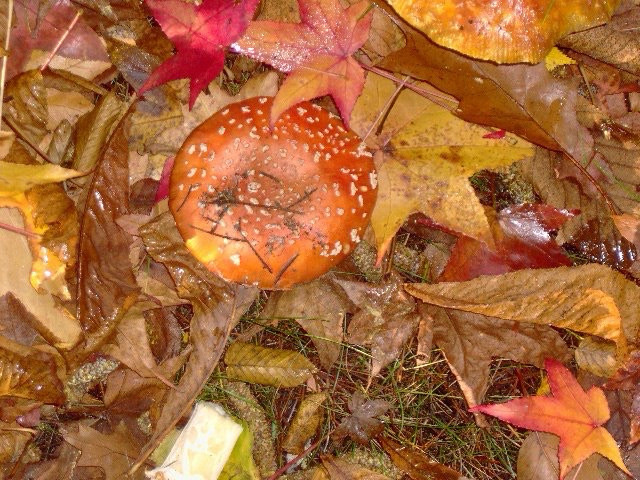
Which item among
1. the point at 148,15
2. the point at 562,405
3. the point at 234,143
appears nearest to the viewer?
the point at 234,143

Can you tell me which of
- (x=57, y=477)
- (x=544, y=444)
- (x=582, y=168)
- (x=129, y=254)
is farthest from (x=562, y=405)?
(x=57, y=477)

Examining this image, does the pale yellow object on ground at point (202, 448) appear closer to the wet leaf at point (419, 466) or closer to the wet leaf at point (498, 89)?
the wet leaf at point (419, 466)

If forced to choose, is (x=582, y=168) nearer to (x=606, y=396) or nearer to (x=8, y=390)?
(x=606, y=396)

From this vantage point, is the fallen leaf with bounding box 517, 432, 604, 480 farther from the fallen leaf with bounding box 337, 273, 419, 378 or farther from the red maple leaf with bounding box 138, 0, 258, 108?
the red maple leaf with bounding box 138, 0, 258, 108

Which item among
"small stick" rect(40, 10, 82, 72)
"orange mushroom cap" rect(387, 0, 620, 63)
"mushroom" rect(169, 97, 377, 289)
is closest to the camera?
"orange mushroom cap" rect(387, 0, 620, 63)

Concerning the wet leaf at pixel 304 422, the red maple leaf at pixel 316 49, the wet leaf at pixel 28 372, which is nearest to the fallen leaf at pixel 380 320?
the wet leaf at pixel 304 422

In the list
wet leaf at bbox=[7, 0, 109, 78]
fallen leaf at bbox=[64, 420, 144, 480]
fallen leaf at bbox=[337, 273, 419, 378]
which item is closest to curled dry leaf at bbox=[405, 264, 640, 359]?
fallen leaf at bbox=[337, 273, 419, 378]
